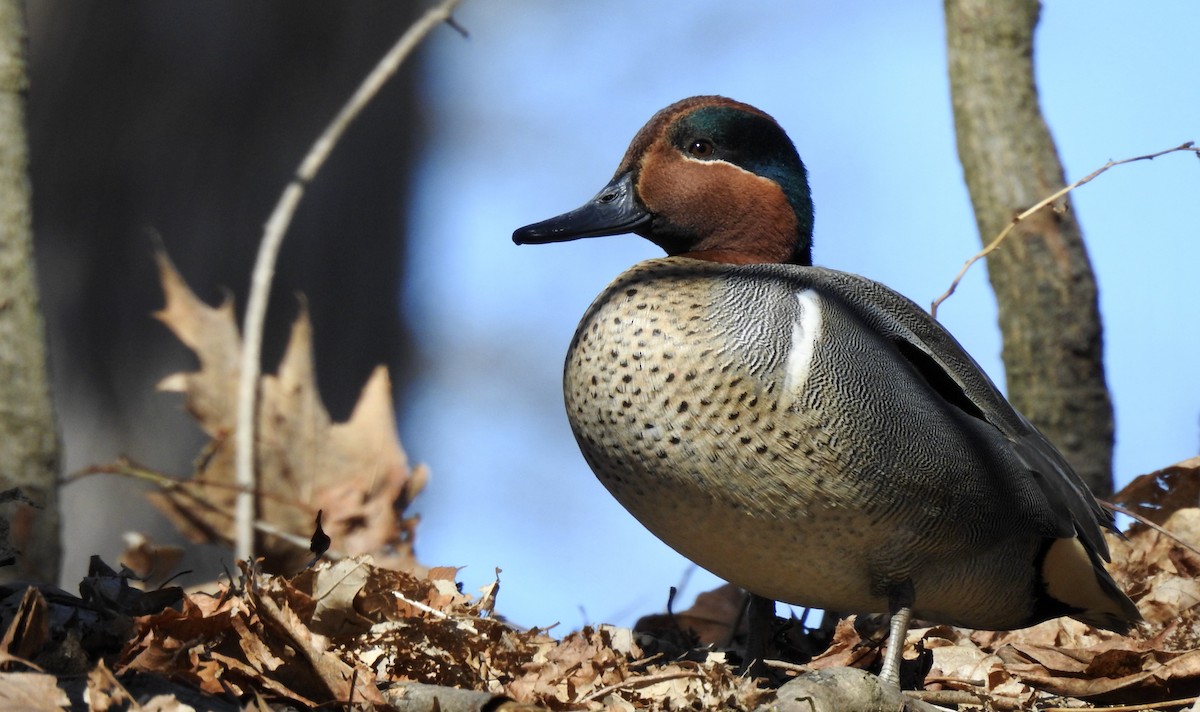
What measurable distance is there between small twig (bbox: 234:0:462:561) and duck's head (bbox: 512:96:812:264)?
2.93ft

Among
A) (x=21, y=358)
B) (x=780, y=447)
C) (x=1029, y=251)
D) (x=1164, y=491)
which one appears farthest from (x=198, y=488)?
(x=1164, y=491)

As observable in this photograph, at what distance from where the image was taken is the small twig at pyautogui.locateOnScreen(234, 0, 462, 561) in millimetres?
3398

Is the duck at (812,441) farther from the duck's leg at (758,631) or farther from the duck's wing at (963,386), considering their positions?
the duck's leg at (758,631)

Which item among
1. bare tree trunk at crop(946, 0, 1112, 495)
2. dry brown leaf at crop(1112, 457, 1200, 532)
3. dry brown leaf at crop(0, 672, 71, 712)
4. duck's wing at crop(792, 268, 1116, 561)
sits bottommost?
dry brown leaf at crop(0, 672, 71, 712)

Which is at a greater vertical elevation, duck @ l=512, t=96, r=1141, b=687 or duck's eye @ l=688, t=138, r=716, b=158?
duck's eye @ l=688, t=138, r=716, b=158

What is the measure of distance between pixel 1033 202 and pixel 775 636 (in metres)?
1.45

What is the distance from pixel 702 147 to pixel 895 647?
1128 mm

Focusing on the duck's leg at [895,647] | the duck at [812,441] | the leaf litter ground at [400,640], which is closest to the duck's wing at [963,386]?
the duck at [812,441]

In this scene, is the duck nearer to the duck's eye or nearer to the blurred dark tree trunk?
the duck's eye

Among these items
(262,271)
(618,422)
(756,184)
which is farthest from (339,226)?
(618,422)

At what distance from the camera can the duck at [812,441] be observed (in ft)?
7.47

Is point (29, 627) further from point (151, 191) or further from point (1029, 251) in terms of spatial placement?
point (151, 191)

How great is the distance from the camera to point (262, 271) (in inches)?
134

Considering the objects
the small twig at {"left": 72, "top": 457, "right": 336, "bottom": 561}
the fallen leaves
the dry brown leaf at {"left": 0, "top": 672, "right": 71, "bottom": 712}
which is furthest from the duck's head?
the dry brown leaf at {"left": 0, "top": 672, "right": 71, "bottom": 712}
